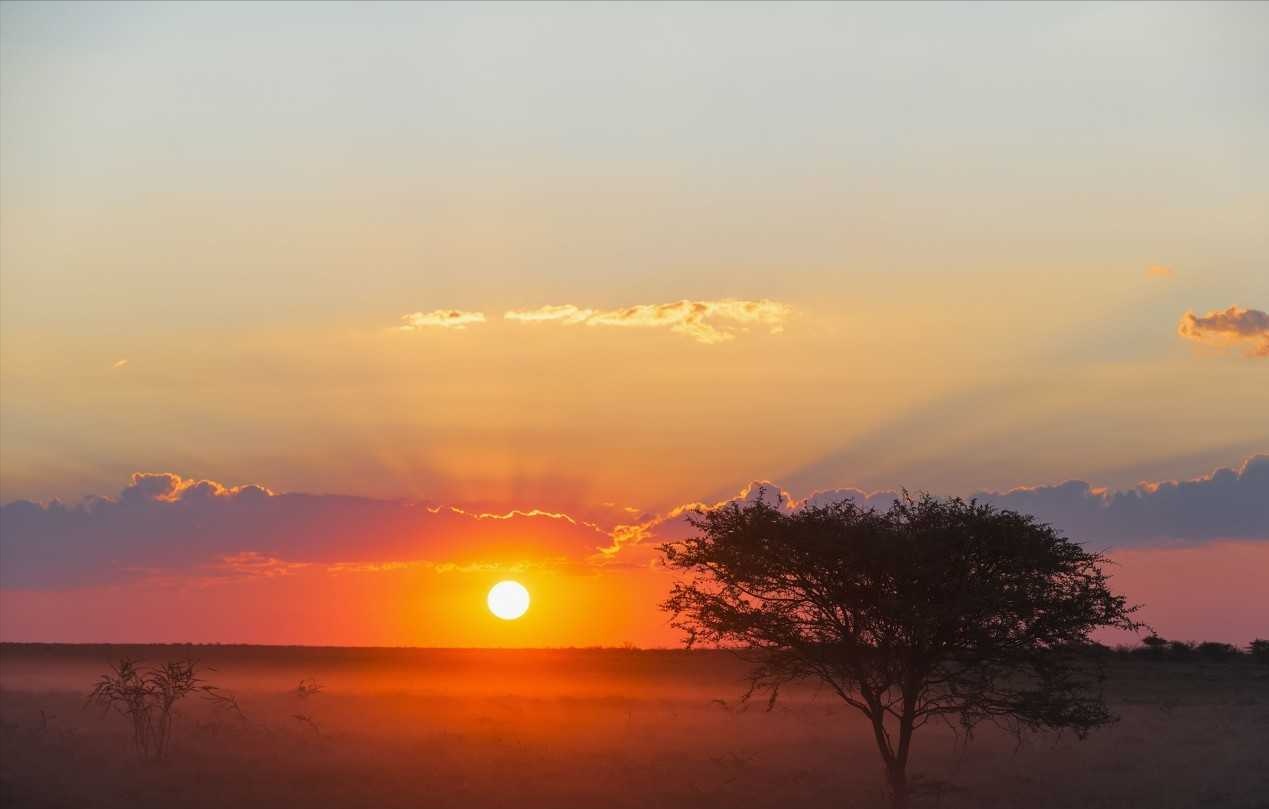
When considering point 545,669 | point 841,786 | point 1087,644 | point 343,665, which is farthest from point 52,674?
point 1087,644

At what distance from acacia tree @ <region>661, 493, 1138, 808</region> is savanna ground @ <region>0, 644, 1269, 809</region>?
4347 millimetres

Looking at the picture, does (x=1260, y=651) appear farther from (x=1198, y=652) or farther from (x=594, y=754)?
(x=594, y=754)

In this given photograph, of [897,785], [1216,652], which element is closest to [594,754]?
[897,785]

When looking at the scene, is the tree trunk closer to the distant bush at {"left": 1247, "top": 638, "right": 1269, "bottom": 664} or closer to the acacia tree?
the acacia tree

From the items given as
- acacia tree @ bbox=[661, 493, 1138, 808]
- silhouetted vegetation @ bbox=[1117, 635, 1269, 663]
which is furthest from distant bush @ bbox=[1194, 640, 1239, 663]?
acacia tree @ bbox=[661, 493, 1138, 808]

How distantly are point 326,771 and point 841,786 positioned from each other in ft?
50.2

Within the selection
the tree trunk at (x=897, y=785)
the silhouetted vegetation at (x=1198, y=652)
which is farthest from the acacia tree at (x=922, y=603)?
the silhouetted vegetation at (x=1198, y=652)

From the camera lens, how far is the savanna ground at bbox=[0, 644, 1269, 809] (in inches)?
1353

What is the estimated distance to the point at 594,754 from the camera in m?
43.9

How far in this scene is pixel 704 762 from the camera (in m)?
43.0

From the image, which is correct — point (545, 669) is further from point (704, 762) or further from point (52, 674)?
point (704, 762)

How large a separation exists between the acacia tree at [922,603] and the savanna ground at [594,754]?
435 cm

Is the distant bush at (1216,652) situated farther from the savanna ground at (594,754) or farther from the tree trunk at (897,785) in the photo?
the tree trunk at (897,785)

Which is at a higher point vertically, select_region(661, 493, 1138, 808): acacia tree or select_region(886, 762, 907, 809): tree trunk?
select_region(661, 493, 1138, 808): acacia tree
